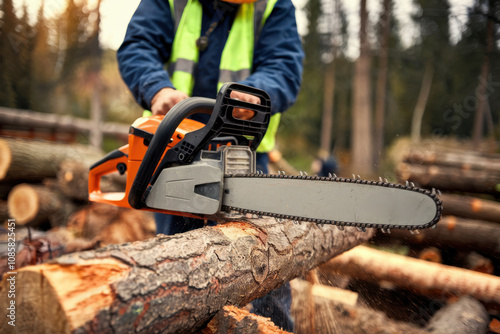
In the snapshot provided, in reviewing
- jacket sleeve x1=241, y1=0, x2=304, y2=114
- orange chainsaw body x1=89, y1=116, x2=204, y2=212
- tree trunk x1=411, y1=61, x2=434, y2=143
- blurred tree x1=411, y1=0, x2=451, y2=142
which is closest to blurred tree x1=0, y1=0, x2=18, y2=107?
orange chainsaw body x1=89, y1=116, x2=204, y2=212

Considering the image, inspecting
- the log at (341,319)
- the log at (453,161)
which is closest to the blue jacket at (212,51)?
the log at (341,319)

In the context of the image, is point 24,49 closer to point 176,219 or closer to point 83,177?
point 83,177

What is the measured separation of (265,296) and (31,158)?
144 inches

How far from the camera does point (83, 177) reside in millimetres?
4176

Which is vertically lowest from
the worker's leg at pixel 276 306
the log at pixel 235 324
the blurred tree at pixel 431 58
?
the worker's leg at pixel 276 306

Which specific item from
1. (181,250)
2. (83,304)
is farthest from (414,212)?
(83,304)

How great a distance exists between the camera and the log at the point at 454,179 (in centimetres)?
387

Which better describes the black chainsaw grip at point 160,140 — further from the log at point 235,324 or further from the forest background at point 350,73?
the forest background at point 350,73

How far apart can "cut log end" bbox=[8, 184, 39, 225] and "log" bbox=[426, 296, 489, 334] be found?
395cm

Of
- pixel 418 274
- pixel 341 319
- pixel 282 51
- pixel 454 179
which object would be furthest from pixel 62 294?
pixel 454 179

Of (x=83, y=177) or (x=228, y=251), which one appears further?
(x=83, y=177)

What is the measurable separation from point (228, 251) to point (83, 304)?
1.68ft

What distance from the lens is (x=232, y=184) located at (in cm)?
134

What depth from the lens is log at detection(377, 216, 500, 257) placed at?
2.93 m
